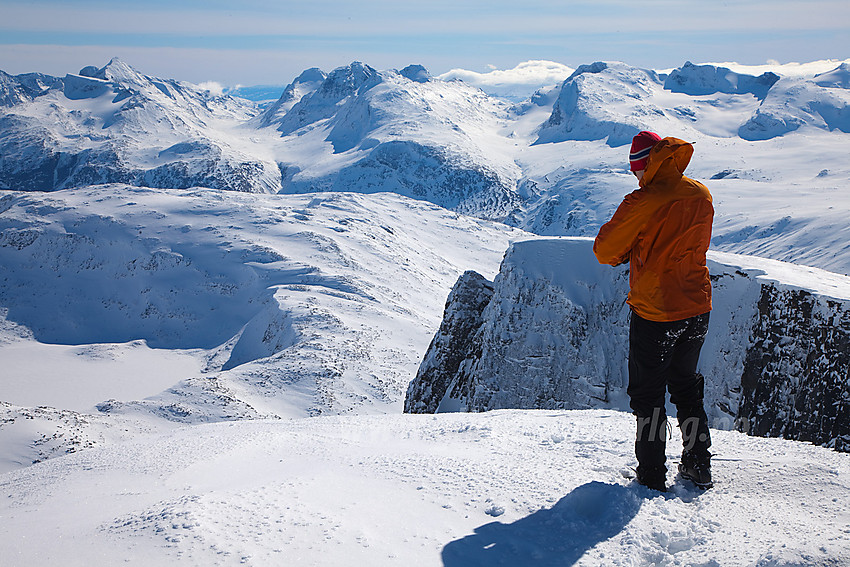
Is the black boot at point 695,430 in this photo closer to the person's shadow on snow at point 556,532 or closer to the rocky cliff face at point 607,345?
the person's shadow on snow at point 556,532

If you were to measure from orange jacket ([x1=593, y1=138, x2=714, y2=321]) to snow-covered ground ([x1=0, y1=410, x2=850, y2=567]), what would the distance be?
173cm

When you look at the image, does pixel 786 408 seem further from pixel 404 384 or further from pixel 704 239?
pixel 404 384

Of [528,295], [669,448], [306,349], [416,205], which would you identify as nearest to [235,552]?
[669,448]

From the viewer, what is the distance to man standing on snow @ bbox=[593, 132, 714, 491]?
4.86m

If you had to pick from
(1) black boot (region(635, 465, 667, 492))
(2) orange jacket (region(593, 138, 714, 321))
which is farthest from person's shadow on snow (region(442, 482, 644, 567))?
(2) orange jacket (region(593, 138, 714, 321))

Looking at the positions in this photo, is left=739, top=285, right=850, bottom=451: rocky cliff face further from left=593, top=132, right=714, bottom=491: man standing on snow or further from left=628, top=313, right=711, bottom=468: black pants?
left=593, top=132, right=714, bottom=491: man standing on snow

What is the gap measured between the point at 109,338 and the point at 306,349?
1512 inches

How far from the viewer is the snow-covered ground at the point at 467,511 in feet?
13.4

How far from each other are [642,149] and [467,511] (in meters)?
3.60

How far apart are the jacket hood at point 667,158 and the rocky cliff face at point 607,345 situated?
10079mm

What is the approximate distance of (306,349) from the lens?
164 ft

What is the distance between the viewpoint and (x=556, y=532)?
4438mm

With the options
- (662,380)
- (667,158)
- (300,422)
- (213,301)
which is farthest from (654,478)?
(213,301)

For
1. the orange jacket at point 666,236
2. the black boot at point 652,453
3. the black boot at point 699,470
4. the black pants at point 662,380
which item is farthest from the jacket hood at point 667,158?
the black boot at point 699,470
